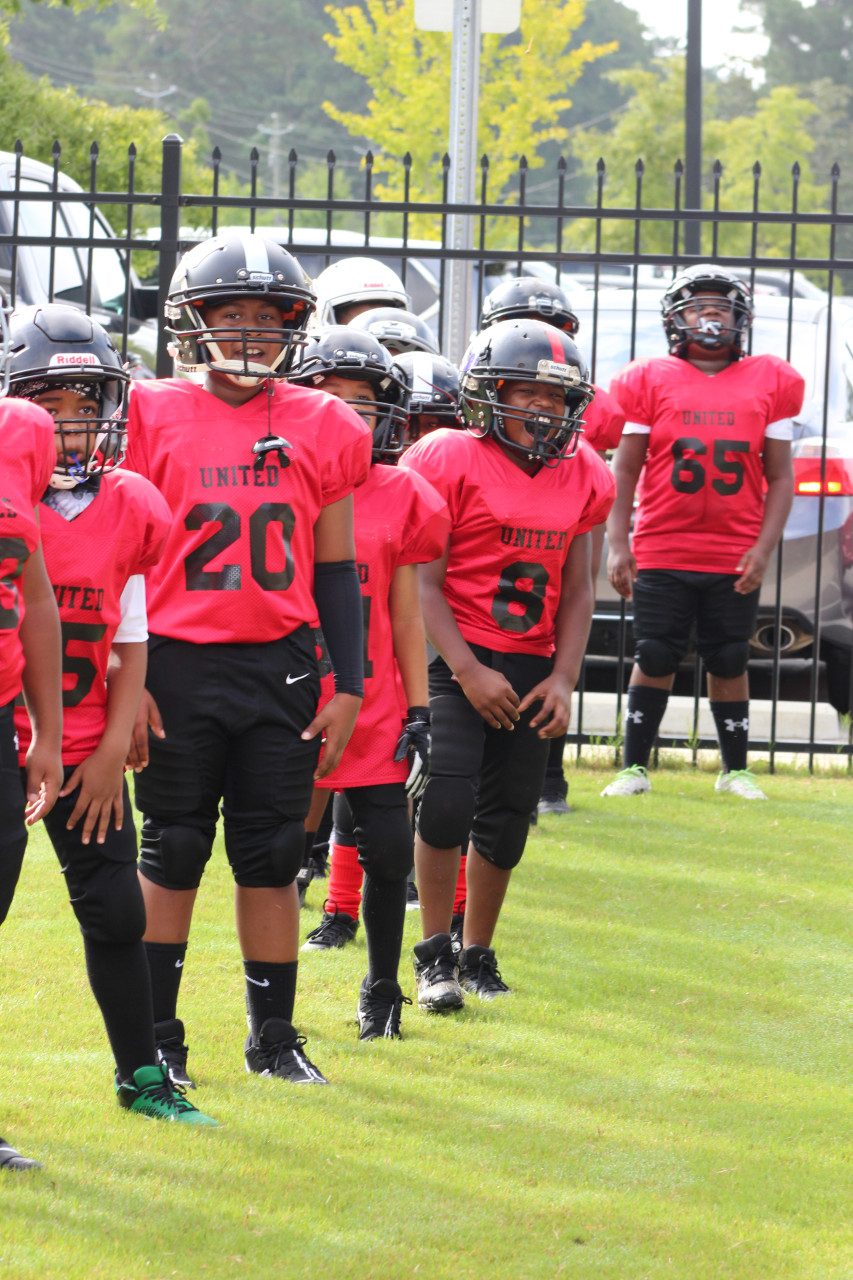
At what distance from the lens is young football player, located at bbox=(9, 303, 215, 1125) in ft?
10.1

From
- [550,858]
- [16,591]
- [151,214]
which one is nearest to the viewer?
[16,591]

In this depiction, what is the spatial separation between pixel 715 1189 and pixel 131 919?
1246 millimetres

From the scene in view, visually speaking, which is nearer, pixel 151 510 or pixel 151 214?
pixel 151 510

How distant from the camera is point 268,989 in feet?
11.3

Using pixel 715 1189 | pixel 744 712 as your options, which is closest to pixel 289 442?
pixel 715 1189

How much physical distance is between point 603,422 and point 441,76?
53.2 feet

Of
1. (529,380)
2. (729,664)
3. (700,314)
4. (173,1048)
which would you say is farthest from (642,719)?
(173,1048)

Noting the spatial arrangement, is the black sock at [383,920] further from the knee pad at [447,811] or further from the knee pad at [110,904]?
the knee pad at [110,904]

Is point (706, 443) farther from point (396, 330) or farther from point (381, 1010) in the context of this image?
point (381, 1010)

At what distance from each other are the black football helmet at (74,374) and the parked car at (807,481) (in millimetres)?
4109

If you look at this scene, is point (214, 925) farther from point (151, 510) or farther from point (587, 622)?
point (151, 510)

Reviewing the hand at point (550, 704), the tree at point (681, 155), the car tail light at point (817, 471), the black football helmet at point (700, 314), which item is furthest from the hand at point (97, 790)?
the tree at point (681, 155)

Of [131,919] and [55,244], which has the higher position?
[55,244]

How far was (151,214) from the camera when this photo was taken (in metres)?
22.5
